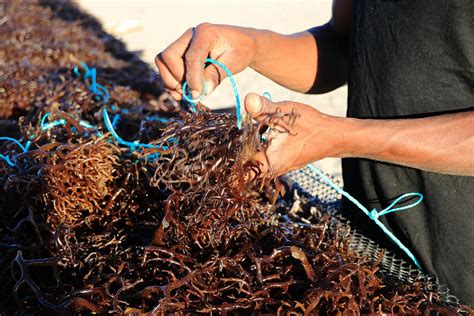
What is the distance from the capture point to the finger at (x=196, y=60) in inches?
58.8

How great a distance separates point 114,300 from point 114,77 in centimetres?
198

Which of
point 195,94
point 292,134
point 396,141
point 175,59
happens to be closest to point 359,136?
point 396,141

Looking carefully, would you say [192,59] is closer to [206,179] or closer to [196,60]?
[196,60]

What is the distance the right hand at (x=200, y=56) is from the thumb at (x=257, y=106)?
37 cm

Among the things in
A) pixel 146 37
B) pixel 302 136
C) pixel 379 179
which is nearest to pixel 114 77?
pixel 379 179

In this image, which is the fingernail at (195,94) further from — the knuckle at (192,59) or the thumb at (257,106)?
the thumb at (257,106)

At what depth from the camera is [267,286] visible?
1.14 metres

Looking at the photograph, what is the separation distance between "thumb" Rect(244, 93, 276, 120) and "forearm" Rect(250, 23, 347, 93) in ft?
2.52

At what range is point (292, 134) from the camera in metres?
1.21

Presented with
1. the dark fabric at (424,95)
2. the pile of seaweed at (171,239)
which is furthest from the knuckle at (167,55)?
the dark fabric at (424,95)

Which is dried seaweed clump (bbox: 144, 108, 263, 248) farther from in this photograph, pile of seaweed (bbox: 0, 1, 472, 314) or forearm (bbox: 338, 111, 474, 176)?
forearm (bbox: 338, 111, 474, 176)

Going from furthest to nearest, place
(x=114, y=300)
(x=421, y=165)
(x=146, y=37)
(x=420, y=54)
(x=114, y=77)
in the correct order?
(x=146, y=37) < (x=114, y=77) < (x=420, y=54) < (x=421, y=165) < (x=114, y=300)

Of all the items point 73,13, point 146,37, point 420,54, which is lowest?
point 146,37

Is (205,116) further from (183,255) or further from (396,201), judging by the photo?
(396,201)
